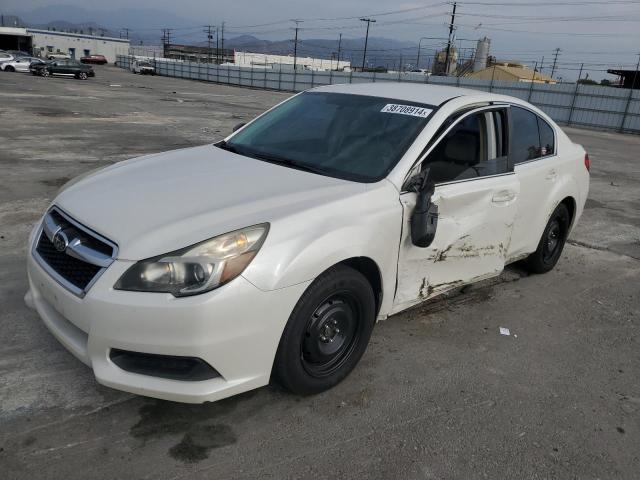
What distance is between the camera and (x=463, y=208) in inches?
139

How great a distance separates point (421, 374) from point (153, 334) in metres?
1.73

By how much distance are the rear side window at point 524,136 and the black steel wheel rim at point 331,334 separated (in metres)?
2.01

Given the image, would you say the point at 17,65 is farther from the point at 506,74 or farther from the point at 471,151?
the point at 471,151

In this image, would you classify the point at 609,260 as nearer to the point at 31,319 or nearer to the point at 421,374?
the point at 421,374

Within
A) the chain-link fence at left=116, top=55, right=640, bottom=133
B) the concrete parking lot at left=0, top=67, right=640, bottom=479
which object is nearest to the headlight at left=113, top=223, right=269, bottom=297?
the concrete parking lot at left=0, top=67, right=640, bottom=479

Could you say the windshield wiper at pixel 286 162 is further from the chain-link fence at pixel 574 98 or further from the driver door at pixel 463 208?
the chain-link fence at pixel 574 98

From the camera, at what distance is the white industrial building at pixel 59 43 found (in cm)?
7950

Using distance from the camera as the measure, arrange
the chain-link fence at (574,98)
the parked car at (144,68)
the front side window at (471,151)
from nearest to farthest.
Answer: the front side window at (471,151) < the chain-link fence at (574,98) < the parked car at (144,68)

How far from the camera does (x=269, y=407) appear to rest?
2867mm

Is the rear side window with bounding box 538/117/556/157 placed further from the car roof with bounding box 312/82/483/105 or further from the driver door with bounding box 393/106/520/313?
the car roof with bounding box 312/82/483/105

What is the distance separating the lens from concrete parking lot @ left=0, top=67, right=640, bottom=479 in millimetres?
2484

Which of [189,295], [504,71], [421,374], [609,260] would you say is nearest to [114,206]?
[189,295]

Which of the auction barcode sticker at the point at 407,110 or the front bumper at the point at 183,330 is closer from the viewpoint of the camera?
the front bumper at the point at 183,330

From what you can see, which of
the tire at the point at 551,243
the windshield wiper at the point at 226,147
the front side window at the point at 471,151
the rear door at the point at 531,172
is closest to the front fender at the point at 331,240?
the front side window at the point at 471,151
